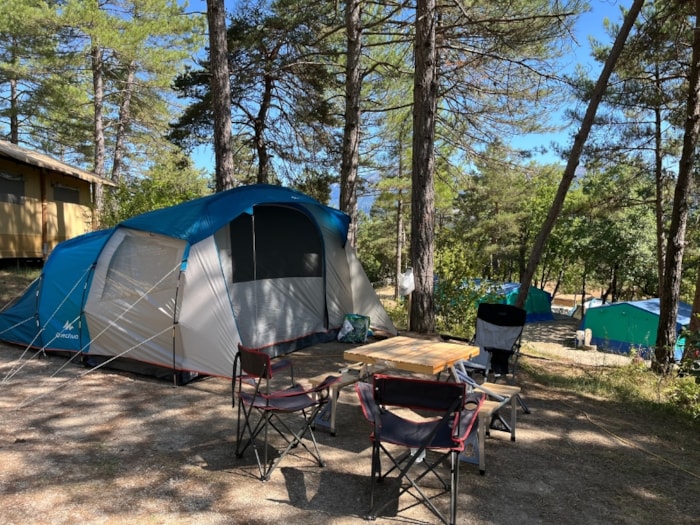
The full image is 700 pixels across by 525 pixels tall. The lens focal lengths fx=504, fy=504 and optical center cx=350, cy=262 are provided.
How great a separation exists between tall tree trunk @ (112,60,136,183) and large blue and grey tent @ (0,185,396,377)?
1113cm

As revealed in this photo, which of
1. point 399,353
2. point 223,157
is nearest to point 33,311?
point 223,157

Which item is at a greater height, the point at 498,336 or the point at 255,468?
the point at 498,336

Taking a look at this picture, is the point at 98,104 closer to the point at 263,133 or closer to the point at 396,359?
the point at 263,133

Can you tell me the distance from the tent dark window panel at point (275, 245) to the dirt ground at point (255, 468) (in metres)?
1.66

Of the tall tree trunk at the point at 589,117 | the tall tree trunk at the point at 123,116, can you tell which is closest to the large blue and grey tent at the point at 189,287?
the tall tree trunk at the point at 589,117

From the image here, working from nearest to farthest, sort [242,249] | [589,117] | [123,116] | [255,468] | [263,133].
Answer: [255,468]
[242,249]
[589,117]
[263,133]
[123,116]

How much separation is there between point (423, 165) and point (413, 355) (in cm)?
336

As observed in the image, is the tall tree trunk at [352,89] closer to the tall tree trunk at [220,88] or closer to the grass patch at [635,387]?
the tall tree trunk at [220,88]

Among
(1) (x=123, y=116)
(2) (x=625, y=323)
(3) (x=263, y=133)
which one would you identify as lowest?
(2) (x=625, y=323)

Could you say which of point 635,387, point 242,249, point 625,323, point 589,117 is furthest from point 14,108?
point 625,323

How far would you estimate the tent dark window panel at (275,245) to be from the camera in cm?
574

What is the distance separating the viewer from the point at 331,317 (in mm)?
6938

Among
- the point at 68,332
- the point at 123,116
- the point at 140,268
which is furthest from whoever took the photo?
the point at 123,116

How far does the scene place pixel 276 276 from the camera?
618 centimetres
